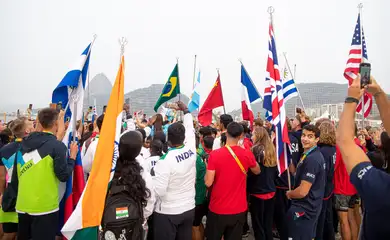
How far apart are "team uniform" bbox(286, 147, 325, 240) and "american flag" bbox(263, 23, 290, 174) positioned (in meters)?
0.51

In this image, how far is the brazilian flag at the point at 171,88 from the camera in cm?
803

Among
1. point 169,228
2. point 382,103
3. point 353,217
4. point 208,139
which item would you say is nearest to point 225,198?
point 169,228

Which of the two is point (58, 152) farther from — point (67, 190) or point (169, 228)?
point (169, 228)

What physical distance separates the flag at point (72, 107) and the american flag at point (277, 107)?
3027 millimetres

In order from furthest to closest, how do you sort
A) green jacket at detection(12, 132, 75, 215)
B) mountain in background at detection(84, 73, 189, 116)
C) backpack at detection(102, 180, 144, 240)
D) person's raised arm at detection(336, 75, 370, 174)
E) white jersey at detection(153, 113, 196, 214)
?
mountain in background at detection(84, 73, 189, 116)
white jersey at detection(153, 113, 196, 214)
green jacket at detection(12, 132, 75, 215)
backpack at detection(102, 180, 144, 240)
person's raised arm at detection(336, 75, 370, 174)

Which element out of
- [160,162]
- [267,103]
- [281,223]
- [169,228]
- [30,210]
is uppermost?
[267,103]

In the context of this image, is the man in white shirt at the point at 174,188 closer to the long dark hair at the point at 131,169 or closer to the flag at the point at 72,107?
the long dark hair at the point at 131,169

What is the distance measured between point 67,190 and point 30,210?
18.8 inches

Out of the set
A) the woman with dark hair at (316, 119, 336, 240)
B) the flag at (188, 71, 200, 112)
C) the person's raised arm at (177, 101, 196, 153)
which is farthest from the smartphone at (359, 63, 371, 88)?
the flag at (188, 71, 200, 112)

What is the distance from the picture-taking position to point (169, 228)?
11.6ft

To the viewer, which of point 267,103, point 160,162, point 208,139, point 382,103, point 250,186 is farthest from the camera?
point 208,139

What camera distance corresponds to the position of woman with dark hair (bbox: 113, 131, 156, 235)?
276 cm

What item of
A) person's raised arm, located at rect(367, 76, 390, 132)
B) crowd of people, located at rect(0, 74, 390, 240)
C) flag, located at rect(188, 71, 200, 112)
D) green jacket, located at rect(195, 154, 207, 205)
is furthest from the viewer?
flag, located at rect(188, 71, 200, 112)

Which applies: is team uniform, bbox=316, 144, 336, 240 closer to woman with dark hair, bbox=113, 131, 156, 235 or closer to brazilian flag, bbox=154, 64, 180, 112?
woman with dark hair, bbox=113, 131, 156, 235
